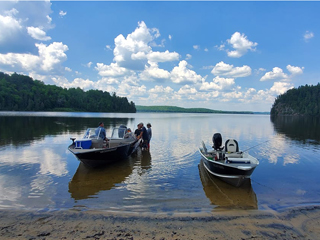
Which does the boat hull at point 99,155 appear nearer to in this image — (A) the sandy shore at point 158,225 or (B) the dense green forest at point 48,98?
(A) the sandy shore at point 158,225

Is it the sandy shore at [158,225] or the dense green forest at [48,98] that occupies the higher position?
the dense green forest at [48,98]

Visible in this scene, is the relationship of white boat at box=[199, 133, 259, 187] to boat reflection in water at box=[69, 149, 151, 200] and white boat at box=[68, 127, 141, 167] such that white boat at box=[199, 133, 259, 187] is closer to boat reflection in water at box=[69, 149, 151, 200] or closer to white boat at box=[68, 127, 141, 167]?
boat reflection in water at box=[69, 149, 151, 200]

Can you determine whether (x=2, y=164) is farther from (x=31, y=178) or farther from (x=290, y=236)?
(x=290, y=236)

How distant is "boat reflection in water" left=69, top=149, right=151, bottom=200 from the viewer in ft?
25.8

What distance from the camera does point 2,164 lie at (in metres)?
11.0

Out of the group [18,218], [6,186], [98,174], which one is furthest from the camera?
[98,174]

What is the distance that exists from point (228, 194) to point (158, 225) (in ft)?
11.5

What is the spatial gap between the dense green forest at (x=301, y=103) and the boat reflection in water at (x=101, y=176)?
18648 cm

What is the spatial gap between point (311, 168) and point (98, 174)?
437 inches

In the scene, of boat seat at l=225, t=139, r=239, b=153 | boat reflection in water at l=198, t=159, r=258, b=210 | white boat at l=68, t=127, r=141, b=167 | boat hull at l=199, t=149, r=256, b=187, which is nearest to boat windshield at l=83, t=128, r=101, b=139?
white boat at l=68, t=127, r=141, b=167

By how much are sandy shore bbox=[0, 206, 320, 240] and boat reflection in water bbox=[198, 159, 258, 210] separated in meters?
Result: 0.73

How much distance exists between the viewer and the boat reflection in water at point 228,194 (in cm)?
693

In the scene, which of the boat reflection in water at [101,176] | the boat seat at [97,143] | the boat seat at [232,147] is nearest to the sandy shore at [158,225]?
the boat reflection in water at [101,176]

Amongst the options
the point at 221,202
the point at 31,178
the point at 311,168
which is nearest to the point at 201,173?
the point at 221,202
